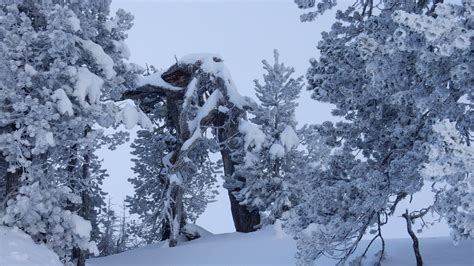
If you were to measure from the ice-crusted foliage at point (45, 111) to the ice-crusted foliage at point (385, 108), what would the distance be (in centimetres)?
538

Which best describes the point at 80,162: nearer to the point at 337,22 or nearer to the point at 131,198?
the point at 337,22

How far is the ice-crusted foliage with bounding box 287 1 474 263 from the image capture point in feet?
17.4

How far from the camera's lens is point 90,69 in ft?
42.4

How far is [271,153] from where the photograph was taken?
15.8 m

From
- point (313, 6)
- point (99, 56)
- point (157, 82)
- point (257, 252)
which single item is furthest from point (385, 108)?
point (157, 82)

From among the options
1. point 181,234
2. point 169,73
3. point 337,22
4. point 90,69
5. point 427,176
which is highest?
point 169,73

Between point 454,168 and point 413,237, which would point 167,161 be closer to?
point 413,237

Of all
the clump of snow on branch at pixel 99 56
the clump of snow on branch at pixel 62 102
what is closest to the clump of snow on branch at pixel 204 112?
the clump of snow on branch at pixel 99 56

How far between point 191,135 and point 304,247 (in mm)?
9660

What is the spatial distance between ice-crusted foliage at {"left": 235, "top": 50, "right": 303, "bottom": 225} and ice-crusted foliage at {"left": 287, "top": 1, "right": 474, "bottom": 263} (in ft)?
23.1

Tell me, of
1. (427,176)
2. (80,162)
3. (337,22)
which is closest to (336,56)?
(337,22)

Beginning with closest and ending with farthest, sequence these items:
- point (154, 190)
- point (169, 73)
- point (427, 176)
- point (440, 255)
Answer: point (427, 176) < point (440, 255) < point (169, 73) < point (154, 190)

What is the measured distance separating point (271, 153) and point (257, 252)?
140 inches

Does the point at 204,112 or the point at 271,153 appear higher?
the point at 204,112
